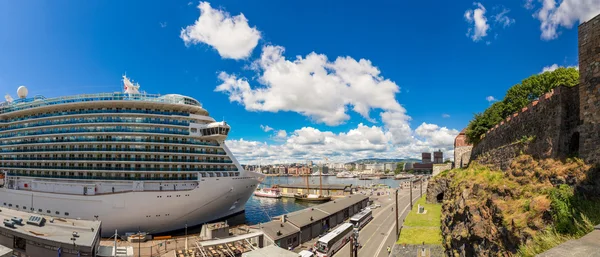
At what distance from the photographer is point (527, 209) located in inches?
468

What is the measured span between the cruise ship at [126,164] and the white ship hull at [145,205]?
4.7 inches

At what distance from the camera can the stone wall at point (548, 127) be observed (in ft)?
43.4

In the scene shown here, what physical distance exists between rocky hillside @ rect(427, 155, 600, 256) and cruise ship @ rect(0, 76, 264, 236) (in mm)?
32927

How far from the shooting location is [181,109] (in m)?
43.3

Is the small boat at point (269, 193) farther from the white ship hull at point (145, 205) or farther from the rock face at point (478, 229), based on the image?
the rock face at point (478, 229)

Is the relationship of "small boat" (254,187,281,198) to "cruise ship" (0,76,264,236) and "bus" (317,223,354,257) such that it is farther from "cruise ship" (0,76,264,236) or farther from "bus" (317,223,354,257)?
"bus" (317,223,354,257)

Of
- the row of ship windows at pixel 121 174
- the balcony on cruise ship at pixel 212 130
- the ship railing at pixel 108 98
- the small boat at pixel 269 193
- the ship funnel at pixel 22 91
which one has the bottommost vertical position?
the small boat at pixel 269 193

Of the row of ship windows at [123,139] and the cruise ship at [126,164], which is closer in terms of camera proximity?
the cruise ship at [126,164]

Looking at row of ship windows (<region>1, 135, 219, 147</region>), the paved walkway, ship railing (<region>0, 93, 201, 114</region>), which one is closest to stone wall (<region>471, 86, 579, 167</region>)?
the paved walkway

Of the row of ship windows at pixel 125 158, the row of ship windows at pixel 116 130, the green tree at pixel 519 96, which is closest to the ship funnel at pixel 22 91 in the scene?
the row of ship windows at pixel 116 130

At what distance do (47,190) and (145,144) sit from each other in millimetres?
16561

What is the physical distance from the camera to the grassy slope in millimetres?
25703

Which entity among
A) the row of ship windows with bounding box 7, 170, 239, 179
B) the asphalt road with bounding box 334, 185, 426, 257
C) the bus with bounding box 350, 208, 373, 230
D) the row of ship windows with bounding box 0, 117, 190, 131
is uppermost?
the row of ship windows with bounding box 0, 117, 190, 131

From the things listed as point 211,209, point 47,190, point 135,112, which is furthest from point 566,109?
point 47,190
